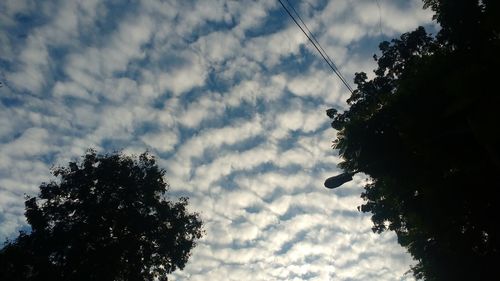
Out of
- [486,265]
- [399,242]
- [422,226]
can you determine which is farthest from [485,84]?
[399,242]

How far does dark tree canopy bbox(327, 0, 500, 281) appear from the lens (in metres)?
7.71

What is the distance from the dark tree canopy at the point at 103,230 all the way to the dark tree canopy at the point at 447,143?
17.2m

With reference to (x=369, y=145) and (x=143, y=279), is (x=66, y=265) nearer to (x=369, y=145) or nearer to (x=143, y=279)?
(x=143, y=279)

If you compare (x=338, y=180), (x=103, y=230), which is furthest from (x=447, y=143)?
(x=103, y=230)

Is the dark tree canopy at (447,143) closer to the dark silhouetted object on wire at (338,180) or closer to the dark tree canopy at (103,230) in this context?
the dark silhouetted object on wire at (338,180)

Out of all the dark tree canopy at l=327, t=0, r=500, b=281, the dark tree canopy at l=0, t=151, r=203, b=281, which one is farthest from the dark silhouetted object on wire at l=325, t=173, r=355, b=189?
the dark tree canopy at l=0, t=151, r=203, b=281

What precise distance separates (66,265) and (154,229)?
18.9ft

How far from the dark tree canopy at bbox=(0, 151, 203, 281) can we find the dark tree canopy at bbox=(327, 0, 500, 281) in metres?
17.2

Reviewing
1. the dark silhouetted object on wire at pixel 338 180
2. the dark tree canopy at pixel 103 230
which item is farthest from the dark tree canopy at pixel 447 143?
the dark tree canopy at pixel 103 230

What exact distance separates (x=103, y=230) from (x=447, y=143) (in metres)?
21.9

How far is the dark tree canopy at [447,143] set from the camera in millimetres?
7707

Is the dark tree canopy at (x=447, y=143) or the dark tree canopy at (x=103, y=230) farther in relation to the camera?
the dark tree canopy at (x=103, y=230)

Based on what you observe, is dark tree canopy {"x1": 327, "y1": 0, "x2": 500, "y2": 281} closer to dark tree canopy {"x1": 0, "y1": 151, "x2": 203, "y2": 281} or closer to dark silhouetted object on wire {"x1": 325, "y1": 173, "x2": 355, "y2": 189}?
dark silhouetted object on wire {"x1": 325, "y1": 173, "x2": 355, "y2": 189}

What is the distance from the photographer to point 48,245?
23.2m
